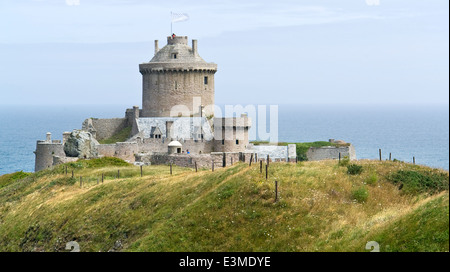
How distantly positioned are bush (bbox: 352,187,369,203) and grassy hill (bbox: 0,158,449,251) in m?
0.05

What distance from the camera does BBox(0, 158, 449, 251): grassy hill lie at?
105 ft

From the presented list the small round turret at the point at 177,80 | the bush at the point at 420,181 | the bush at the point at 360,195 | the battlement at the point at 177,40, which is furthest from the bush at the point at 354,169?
the battlement at the point at 177,40

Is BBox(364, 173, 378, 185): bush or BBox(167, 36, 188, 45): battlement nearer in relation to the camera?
BBox(364, 173, 378, 185): bush

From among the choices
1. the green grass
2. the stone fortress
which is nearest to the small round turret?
the stone fortress

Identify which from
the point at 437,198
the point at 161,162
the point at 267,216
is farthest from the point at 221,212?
the point at 161,162

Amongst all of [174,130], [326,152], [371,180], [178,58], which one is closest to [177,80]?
[178,58]

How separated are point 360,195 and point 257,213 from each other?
4765mm

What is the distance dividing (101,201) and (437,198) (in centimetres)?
2168

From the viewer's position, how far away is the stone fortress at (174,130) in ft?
233

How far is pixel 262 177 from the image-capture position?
39.6 metres

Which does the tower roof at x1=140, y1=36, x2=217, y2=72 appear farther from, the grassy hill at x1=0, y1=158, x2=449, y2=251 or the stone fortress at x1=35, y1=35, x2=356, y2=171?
the grassy hill at x1=0, y1=158, x2=449, y2=251

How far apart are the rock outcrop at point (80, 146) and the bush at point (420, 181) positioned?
119 ft

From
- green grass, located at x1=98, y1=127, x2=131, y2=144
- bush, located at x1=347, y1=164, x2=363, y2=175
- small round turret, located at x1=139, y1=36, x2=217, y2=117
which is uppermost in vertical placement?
small round turret, located at x1=139, y1=36, x2=217, y2=117
